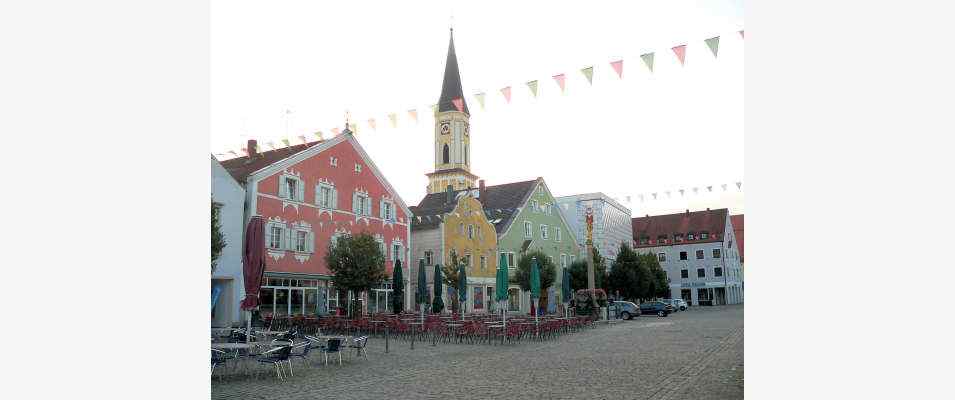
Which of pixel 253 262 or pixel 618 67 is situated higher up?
pixel 618 67

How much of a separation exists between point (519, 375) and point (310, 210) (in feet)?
70.8

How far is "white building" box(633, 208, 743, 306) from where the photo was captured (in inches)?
2992

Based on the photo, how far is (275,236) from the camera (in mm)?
29984

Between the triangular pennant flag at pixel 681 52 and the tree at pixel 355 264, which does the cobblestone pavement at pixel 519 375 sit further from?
the tree at pixel 355 264

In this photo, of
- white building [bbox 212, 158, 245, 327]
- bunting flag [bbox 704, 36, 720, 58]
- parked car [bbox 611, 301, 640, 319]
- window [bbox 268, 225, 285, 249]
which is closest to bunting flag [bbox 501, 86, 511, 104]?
bunting flag [bbox 704, 36, 720, 58]

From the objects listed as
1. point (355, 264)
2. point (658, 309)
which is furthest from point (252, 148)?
point (658, 309)

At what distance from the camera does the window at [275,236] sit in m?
29.6

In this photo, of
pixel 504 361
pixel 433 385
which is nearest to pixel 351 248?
pixel 504 361

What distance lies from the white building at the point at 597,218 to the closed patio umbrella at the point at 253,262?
5342 cm

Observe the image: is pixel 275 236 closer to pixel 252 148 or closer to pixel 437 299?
pixel 252 148

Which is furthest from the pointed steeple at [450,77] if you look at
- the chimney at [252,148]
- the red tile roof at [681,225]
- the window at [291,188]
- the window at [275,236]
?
the window at [275,236]

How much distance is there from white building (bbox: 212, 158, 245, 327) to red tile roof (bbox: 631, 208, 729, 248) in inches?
2394

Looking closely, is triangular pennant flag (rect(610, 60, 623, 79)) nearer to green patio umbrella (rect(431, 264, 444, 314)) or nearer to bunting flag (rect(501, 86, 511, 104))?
bunting flag (rect(501, 86, 511, 104))
